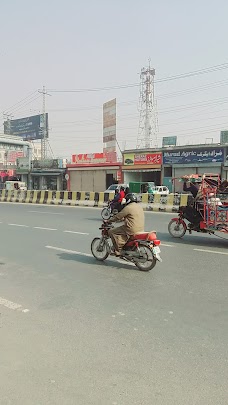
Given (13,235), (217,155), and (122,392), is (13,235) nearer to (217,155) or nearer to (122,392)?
(122,392)

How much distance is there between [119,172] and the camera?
39.8 m

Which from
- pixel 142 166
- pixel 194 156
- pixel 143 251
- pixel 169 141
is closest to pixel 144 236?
pixel 143 251

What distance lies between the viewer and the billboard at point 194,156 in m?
31.5

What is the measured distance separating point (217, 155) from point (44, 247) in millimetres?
26031

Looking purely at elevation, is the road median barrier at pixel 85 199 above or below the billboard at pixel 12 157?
below

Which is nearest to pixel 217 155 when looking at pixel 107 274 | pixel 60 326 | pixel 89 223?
pixel 89 223

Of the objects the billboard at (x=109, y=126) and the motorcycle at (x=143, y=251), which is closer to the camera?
the motorcycle at (x=143, y=251)

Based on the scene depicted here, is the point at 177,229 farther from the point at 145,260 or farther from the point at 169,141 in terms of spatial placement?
the point at 169,141

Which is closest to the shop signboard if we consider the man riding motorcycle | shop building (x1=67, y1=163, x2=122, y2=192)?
shop building (x1=67, y1=163, x2=122, y2=192)

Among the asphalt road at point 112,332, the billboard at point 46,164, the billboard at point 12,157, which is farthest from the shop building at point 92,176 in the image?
the asphalt road at point 112,332

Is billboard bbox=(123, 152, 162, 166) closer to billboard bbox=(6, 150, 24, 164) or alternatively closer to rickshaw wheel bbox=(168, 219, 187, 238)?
rickshaw wheel bbox=(168, 219, 187, 238)

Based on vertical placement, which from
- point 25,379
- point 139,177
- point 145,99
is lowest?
point 25,379

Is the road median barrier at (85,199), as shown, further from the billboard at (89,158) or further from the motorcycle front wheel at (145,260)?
the billboard at (89,158)

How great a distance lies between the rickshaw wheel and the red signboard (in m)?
26.5
